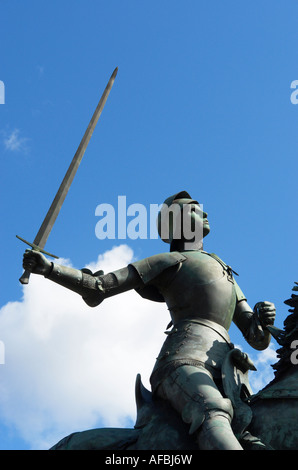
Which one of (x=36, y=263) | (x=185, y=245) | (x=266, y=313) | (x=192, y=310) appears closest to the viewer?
(x=36, y=263)

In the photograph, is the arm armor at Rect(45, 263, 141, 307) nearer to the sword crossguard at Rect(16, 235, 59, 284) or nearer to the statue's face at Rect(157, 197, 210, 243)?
the sword crossguard at Rect(16, 235, 59, 284)

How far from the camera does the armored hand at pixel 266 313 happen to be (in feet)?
26.9

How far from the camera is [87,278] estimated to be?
755 cm

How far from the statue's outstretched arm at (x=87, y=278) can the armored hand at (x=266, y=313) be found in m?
1.45

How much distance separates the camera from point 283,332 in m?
Result: 7.67

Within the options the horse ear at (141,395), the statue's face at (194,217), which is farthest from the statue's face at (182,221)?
the horse ear at (141,395)

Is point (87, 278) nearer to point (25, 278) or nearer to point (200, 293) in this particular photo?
point (25, 278)

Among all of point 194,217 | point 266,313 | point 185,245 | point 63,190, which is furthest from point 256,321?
point 63,190

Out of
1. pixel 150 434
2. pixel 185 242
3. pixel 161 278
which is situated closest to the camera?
pixel 150 434

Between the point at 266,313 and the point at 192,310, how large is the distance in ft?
2.91
